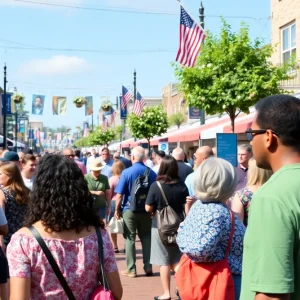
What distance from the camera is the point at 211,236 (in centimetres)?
445

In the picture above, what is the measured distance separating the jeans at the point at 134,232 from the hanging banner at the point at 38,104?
39860 mm

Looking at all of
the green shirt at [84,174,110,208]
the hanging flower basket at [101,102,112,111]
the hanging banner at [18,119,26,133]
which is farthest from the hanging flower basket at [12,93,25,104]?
the hanging banner at [18,119,26,133]

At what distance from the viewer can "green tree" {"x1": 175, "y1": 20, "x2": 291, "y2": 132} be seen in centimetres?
1591

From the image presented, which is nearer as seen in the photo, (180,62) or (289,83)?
(180,62)

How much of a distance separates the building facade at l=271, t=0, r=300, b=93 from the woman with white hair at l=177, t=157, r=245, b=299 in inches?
778

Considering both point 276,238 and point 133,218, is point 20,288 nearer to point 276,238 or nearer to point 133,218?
point 276,238

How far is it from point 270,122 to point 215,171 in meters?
2.06

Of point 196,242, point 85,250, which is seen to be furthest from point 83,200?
point 196,242

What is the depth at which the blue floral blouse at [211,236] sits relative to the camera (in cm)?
444

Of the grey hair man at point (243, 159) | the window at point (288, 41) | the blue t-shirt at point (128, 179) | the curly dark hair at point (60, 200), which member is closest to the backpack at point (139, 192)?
the blue t-shirt at point (128, 179)

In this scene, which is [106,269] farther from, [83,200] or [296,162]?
[296,162]

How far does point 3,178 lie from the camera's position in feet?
21.9

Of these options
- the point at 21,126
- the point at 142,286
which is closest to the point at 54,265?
the point at 142,286

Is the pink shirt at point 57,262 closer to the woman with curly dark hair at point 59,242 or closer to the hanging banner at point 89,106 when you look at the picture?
the woman with curly dark hair at point 59,242
